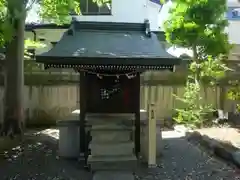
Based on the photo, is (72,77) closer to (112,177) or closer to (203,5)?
(203,5)

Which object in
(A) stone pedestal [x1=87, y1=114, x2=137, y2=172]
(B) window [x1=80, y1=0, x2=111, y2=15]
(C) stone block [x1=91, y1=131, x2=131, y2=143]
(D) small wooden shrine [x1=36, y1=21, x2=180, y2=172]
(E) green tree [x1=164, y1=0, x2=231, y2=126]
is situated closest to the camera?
(D) small wooden shrine [x1=36, y1=21, x2=180, y2=172]

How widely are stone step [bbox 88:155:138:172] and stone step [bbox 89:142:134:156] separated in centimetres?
20

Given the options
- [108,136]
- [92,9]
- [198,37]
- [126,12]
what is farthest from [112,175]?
[92,9]

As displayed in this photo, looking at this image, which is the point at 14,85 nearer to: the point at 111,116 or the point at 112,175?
the point at 111,116

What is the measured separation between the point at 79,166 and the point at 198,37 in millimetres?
6817

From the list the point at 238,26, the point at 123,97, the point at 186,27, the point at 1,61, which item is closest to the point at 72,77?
the point at 1,61

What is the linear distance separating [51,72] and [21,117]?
3821 millimetres

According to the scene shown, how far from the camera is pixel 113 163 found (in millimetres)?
8281

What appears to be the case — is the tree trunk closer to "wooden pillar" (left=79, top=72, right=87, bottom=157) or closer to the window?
"wooden pillar" (left=79, top=72, right=87, bottom=157)

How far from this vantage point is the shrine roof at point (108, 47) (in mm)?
7973

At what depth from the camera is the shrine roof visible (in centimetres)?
797

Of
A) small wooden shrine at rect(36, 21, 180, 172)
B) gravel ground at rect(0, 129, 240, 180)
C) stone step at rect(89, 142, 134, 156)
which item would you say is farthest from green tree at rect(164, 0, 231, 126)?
stone step at rect(89, 142, 134, 156)

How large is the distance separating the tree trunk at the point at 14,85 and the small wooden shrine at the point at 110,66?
2.68 metres

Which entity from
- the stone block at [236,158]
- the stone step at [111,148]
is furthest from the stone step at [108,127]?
the stone block at [236,158]
